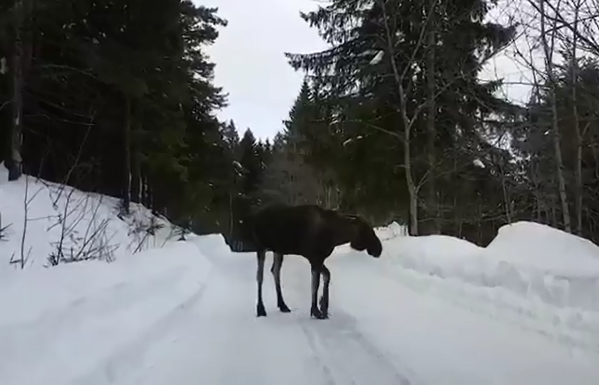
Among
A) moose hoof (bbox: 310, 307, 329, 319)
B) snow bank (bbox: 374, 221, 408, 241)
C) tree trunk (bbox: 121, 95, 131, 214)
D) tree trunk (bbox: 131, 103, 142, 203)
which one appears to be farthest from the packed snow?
snow bank (bbox: 374, 221, 408, 241)

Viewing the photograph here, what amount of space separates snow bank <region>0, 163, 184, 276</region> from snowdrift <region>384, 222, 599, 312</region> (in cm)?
655

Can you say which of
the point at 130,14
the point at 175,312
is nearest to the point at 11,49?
the point at 130,14

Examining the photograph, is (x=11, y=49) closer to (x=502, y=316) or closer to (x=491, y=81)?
(x=491, y=81)

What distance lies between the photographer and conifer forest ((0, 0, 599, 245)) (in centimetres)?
1730

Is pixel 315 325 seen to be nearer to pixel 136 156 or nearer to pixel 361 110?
pixel 361 110

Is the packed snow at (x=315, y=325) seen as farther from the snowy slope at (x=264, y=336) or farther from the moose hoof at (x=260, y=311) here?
the moose hoof at (x=260, y=311)

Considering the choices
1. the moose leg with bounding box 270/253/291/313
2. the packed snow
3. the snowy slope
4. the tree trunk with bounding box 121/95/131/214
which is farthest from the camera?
the tree trunk with bounding box 121/95/131/214

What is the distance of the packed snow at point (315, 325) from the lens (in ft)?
16.0

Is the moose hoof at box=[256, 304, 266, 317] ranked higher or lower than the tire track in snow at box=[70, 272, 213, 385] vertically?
lower

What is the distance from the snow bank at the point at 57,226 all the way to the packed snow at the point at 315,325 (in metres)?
0.35

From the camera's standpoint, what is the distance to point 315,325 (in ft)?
26.3

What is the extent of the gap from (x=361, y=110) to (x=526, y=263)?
43.2 ft

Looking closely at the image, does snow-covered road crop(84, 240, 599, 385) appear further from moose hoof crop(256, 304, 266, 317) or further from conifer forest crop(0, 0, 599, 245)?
conifer forest crop(0, 0, 599, 245)

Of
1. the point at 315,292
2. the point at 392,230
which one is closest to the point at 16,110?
the point at 315,292
